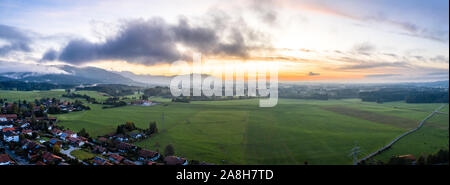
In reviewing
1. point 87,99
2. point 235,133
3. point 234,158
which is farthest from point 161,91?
point 234,158

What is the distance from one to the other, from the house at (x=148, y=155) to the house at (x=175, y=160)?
769 millimetres

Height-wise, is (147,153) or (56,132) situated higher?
(56,132)

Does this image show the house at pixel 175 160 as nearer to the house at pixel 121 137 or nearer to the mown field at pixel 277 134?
the mown field at pixel 277 134

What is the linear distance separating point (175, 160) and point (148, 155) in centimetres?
178

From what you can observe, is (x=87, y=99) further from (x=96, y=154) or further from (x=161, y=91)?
(x=96, y=154)

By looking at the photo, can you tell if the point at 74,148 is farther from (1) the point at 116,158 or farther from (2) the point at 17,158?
(1) the point at 116,158

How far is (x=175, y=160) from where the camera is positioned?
387 inches

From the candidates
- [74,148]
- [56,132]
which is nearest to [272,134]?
[74,148]

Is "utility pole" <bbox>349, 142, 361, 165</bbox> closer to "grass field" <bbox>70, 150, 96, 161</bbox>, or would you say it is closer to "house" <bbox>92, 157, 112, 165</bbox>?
"house" <bbox>92, 157, 112, 165</bbox>

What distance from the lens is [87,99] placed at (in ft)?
106

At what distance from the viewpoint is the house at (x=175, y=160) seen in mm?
9693

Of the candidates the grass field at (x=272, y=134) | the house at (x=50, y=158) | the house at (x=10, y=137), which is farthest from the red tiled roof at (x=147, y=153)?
the house at (x=10, y=137)

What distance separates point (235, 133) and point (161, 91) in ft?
107
